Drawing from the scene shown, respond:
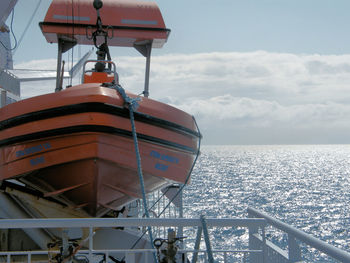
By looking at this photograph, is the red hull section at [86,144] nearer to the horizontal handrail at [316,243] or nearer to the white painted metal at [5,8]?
the white painted metal at [5,8]

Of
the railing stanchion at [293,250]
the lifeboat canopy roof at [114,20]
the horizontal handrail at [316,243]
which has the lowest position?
the railing stanchion at [293,250]

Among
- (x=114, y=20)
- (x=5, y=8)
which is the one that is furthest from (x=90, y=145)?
(x=114, y=20)

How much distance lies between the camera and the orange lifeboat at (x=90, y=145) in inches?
162

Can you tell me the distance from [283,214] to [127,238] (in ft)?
90.0

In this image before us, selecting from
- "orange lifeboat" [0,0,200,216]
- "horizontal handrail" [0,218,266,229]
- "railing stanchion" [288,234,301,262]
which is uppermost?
"orange lifeboat" [0,0,200,216]

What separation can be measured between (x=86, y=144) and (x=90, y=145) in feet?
0.15

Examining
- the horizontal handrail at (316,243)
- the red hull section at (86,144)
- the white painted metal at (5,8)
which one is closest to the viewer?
the horizontal handrail at (316,243)

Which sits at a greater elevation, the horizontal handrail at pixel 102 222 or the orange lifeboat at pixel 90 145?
the orange lifeboat at pixel 90 145

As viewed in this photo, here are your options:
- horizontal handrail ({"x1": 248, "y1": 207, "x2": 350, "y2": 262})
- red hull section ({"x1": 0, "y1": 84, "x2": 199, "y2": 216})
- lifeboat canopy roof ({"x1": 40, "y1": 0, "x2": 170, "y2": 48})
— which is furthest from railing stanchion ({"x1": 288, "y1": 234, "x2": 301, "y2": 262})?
lifeboat canopy roof ({"x1": 40, "y1": 0, "x2": 170, "y2": 48})

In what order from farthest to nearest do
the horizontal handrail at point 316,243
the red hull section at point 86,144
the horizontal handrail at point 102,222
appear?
the red hull section at point 86,144 < the horizontal handrail at point 102,222 < the horizontal handrail at point 316,243

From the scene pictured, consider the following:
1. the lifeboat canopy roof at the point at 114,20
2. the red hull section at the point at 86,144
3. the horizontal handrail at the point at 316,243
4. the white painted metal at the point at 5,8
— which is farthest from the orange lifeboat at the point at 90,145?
the horizontal handrail at the point at 316,243

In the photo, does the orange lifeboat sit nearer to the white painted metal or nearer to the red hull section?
the red hull section

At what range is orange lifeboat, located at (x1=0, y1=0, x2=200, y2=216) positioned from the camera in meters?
4.11

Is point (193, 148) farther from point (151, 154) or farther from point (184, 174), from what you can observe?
point (151, 154)
